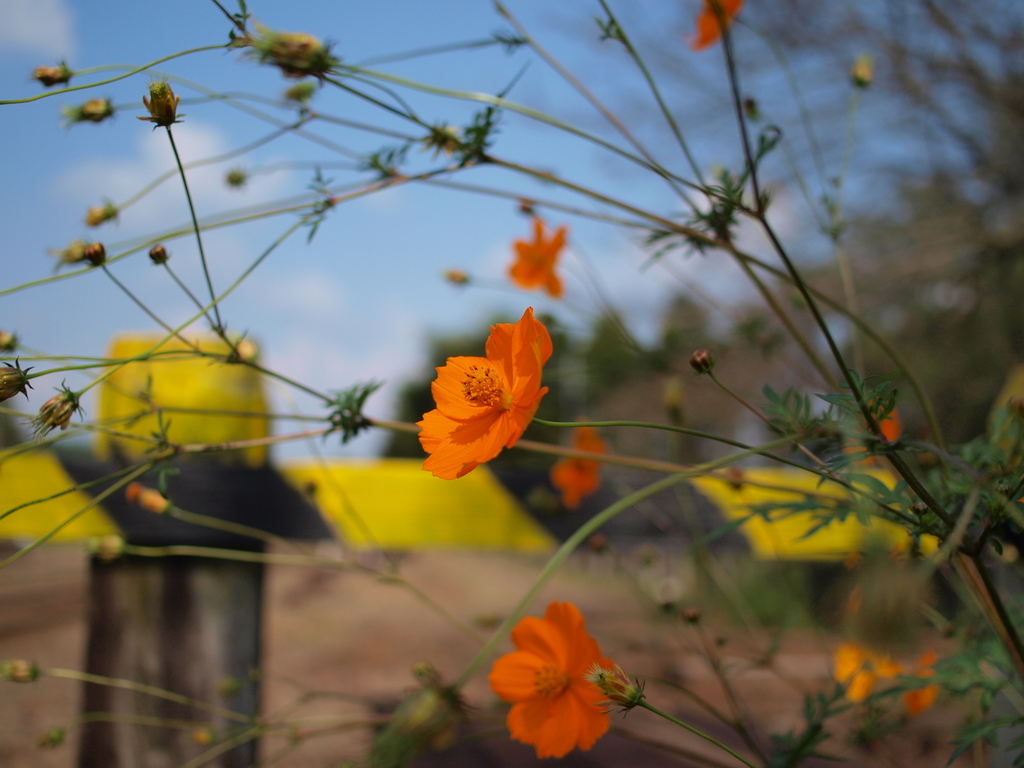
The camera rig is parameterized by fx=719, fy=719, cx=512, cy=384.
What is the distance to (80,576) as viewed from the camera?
5.22 meters


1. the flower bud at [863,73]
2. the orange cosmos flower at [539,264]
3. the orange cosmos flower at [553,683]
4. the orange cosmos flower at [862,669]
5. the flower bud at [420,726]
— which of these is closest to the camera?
the flower bud at [420,726]

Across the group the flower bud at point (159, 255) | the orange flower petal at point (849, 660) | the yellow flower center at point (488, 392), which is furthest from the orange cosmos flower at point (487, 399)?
the orange flower petal at point (849, 660)

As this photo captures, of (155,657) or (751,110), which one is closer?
(751,110)

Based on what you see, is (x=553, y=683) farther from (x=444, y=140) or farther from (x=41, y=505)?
(x=41, y=505)

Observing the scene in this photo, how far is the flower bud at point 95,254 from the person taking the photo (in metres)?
0.59

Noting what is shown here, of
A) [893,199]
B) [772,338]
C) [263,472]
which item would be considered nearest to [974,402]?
[893,199]

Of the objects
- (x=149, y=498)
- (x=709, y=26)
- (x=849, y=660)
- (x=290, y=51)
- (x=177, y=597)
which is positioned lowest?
(x=849, y=660)

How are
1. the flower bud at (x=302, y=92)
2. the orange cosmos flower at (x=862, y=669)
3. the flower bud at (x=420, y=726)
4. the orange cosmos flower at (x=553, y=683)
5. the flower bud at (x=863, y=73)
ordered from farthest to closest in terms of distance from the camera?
the flower bud at (x=863, y=73) → the orange cosmos flower at (x=862, y=669) → the flower bud at (x=302, y=92) → the orange cosmos flower at (x=553, y=683) → the flower bud at (x=420, y=726)

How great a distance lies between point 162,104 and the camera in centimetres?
51

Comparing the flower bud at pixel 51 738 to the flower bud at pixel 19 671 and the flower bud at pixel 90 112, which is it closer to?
the flower bud at pixel 19 671

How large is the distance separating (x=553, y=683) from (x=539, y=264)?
68cm

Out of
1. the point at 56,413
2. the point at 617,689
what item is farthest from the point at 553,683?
the point at 56,413

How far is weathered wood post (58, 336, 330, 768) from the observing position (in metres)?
0.99

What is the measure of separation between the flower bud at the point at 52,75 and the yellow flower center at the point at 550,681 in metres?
0.61
